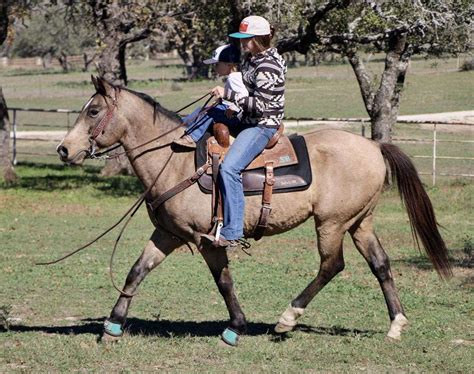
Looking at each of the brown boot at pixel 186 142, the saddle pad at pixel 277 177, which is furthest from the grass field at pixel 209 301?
the brown boot at pixel 186 142

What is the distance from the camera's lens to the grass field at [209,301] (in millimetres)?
7461

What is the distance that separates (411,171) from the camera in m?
8.61

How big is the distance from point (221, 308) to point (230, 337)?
75.0 inches

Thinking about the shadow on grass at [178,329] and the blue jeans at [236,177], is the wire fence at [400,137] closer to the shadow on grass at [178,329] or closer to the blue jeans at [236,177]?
the shadow on grass at [178,329]

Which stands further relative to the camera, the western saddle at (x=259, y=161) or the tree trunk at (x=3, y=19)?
the tree trunk at (x=3, y=19)

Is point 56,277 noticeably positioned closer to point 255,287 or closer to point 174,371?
point 255,287

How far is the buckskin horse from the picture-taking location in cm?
801

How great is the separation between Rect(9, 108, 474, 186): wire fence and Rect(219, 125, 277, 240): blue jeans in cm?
1318

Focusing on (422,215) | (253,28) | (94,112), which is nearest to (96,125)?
(94,112)

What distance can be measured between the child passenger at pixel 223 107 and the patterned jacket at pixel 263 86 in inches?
2.4

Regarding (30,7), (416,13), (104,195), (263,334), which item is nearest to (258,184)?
(263,334)

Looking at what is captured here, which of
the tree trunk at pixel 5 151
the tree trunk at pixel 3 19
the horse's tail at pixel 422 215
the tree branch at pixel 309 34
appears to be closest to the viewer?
the horse's tail at pixel 422 215

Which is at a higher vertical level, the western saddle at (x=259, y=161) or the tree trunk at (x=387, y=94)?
the western saddle at (x=259, y=161)

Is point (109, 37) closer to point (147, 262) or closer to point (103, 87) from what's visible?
point (103, 87)
